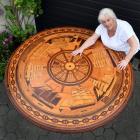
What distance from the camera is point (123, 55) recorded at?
533 centimetres

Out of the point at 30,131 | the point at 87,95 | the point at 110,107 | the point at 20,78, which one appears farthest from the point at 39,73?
the point at 30,131

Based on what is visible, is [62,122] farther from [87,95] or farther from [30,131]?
[30,131]

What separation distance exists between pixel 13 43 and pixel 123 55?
2.38m

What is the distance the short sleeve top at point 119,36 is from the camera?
5.20 meters

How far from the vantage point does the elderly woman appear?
5.04 meters

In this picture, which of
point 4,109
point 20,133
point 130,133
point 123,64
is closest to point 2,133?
point 20,133

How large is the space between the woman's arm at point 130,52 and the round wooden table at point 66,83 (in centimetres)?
9

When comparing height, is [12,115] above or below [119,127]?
above

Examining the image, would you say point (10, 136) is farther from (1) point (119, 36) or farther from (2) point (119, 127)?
(1) point (119, 36)

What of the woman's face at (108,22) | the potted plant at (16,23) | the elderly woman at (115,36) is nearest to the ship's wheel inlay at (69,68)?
the elderly woman at (115,36)

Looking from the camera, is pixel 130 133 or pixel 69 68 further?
pixel 130 133

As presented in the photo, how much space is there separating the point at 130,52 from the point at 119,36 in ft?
0.97

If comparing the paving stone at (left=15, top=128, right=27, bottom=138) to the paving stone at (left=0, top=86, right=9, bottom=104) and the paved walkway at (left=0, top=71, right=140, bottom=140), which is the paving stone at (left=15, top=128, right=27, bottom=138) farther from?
the paving stone at (left=0, top=86, right=9, bottom=104)

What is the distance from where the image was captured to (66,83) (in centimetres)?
501
